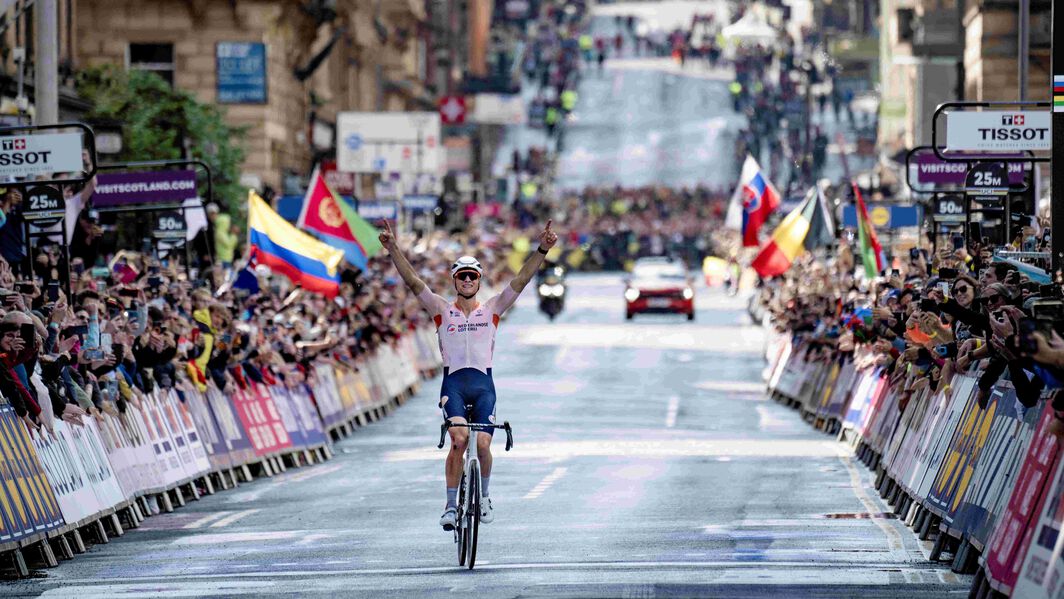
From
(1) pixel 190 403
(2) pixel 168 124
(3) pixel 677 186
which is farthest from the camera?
(3) pixel 677 186

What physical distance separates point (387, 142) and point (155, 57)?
44.4 feet

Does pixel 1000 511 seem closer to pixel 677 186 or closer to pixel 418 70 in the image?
pixel 418 70

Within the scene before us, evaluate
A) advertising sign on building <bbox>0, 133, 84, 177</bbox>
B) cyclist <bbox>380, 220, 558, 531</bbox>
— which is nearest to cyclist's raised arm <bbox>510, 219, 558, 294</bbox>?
cyclist <bbox>380, 220, 558, 531</bbox>

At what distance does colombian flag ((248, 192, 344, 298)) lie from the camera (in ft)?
96.0

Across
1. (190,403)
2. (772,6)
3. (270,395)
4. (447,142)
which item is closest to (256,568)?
(190,403)

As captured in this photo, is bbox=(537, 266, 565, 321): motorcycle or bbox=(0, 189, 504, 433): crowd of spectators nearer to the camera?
bbox=(0, 189, 504, 433): crowd of spectators

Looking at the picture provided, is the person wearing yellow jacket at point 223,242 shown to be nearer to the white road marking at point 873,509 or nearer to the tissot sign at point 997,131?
the white road marking at point 873,509

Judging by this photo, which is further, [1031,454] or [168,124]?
[168,124]

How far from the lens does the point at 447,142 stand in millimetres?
106125

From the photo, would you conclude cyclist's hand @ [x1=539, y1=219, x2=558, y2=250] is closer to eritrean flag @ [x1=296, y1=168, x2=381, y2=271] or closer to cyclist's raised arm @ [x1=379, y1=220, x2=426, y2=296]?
cyclist's raised arm @ [x1=379, y1=220, x2=426, y2=296]

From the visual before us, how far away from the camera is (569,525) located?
17.3m

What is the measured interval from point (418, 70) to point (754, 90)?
29813mm

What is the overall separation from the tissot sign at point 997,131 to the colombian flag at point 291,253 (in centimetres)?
1071

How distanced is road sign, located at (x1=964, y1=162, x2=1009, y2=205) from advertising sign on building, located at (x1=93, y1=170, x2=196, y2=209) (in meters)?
8.98
